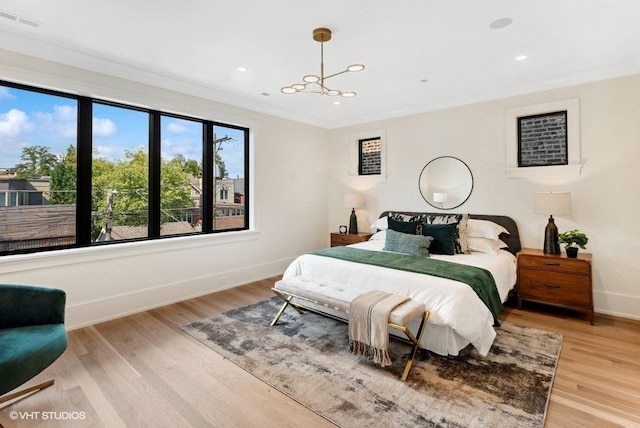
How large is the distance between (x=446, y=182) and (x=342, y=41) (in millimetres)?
2707

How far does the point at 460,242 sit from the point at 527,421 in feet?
7.35

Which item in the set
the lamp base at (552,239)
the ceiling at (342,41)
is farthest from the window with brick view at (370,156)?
the lamp base at (552,239)

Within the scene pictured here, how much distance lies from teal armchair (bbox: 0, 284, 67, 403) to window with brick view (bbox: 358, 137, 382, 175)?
457 centimetres

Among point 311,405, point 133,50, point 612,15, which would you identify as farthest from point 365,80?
point 311,405

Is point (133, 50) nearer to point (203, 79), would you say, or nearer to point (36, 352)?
point (203, 79)

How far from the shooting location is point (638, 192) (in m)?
3.35

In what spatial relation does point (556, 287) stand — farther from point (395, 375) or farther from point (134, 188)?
point (134, 188)

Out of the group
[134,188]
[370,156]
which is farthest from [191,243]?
[370,156]

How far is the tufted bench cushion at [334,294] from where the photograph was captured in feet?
7.67

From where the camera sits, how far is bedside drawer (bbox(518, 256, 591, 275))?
129 inches

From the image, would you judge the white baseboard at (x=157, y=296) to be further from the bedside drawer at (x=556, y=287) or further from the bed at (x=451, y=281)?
the bedside drawer at (x=556, y=287)

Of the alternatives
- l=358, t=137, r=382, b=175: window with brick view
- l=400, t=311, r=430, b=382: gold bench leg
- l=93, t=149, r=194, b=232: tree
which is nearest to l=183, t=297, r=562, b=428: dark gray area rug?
l=400, t=311, r=430, b=382: gold bench leg

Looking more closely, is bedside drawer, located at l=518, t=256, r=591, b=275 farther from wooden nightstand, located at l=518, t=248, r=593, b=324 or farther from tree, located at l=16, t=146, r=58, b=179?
tree, located at l=16, t=146, r=58, b=179

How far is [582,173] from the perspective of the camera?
12.0ft
